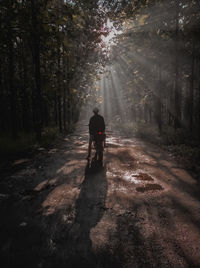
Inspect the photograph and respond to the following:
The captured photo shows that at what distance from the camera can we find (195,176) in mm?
6637

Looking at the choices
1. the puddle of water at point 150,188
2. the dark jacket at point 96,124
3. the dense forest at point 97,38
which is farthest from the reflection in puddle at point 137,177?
the dense forest at point 97,38

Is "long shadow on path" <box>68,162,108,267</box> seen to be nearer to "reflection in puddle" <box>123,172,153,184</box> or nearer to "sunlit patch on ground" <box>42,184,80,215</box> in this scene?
"sunlit patch on ground" <box>42,184,80,215</box>

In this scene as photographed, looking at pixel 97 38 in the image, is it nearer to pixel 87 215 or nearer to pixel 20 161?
pixel 20 161

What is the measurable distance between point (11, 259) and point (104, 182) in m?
3.54

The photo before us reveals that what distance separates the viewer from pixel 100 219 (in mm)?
3926

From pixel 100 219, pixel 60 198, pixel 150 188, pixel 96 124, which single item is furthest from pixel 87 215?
pixel 96 124

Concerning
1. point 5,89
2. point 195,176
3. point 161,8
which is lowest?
point 195,176

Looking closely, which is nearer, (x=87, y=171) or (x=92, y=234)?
(x=92, y=234)

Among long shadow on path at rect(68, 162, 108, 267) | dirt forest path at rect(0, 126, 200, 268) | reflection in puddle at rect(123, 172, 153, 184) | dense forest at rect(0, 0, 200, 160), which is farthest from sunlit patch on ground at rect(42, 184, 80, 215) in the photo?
dense forest at rect(0, 0, 200, 160)

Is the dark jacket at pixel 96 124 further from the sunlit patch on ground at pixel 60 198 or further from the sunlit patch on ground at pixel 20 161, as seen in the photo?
the sunlit patch on ground at pixel 60 198

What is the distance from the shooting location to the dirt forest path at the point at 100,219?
9.44 feet

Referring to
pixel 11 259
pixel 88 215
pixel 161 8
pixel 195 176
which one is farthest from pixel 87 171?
pixel 161 8

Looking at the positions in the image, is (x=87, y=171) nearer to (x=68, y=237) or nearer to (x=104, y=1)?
(x=68, y=237)

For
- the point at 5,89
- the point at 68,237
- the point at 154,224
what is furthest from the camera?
the point at 5,89
